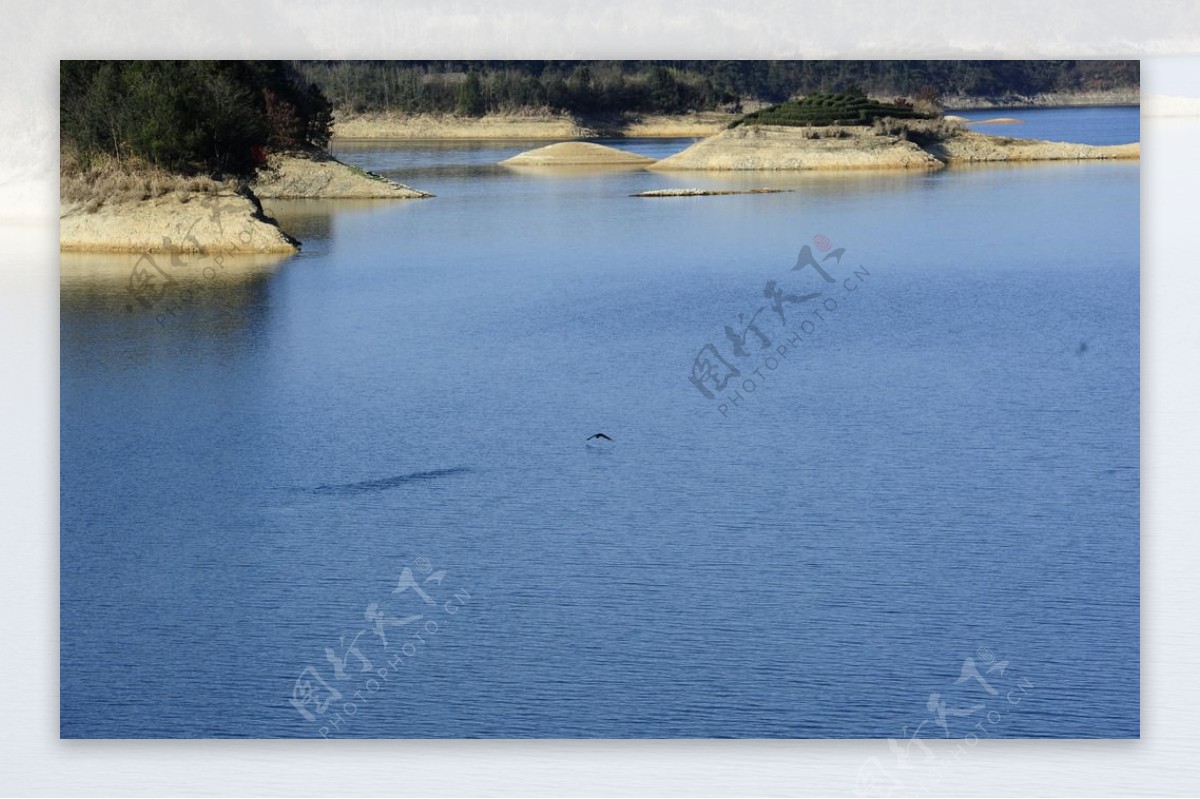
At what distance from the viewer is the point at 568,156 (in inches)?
699

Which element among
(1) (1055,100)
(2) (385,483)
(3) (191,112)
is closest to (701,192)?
(1) (1055,100)

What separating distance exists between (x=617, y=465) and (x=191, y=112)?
4.51 m

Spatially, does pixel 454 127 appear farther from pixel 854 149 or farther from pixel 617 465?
pixel 854 149

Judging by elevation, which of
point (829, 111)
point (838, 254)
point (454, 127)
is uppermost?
point (829, 111)

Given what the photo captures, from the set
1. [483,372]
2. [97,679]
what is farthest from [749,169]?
[97,679]

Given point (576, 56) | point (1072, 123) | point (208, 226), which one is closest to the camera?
point (1072, 123)

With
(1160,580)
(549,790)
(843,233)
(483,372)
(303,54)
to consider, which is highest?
(303,54)

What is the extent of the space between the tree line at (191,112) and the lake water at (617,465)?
66 cm

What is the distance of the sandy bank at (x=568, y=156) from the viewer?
17.8 meters

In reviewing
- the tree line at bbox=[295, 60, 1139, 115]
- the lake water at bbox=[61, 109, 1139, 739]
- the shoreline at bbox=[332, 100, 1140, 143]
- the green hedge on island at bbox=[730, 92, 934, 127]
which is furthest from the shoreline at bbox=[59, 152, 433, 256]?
the green hedge on island at bbox=[730, 92, 934, 127]

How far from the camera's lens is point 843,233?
18.0 m

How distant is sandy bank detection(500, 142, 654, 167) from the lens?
58.3ft

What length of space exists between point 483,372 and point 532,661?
3669 mm

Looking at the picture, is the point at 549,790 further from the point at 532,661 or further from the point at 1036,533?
the point at 1036,533
